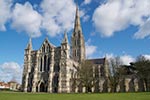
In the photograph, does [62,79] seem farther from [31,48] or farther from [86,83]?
[31,48]

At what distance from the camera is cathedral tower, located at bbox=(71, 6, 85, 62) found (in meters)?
112

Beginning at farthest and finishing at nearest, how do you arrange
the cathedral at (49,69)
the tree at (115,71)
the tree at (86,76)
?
the cathedral at (49,69), the tree at (86,76), the tree at (115,71)

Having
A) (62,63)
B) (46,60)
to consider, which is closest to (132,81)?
(62,63)

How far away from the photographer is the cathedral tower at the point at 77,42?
112131mm

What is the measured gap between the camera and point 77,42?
115000 mm

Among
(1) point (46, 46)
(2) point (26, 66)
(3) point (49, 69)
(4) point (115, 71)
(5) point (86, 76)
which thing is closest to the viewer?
(4) point (115, 71)

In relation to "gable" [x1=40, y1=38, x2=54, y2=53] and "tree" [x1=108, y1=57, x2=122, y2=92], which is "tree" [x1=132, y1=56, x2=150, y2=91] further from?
"gable" [x1=40, y1=38, x2=54, y2=53]

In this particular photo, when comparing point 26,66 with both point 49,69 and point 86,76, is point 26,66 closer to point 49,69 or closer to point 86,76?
point 49,69

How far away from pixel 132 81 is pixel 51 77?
112ft

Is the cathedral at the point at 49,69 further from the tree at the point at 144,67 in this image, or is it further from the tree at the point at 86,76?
the tree at the point at 144,67

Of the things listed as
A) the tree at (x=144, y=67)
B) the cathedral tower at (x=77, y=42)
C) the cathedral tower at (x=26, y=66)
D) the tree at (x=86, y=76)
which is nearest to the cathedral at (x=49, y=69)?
the cathedral tower at (x=26, y=66)

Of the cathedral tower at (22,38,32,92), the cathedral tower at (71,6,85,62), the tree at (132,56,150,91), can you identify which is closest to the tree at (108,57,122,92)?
the tree at (132,56,150,91)

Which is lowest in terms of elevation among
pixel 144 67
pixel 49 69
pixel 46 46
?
pixel 144 67

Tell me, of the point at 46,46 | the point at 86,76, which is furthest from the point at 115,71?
the point at 46,46
